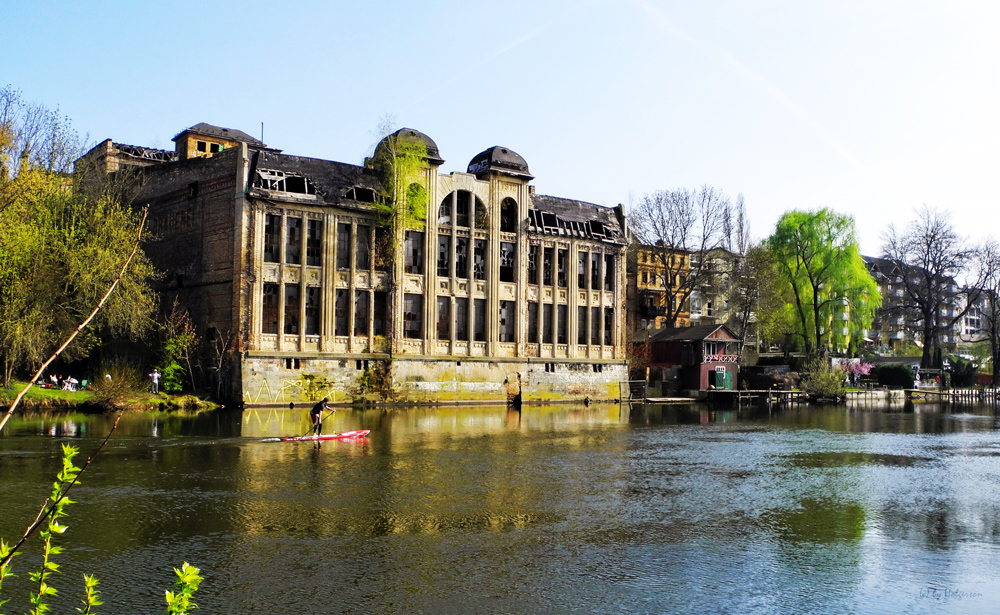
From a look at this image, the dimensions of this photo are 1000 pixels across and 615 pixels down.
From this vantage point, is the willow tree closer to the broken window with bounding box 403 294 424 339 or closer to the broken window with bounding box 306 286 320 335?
the broken window with bounding box 403 294 424 339

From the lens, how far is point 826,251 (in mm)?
86750

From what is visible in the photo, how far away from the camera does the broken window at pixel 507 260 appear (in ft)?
222

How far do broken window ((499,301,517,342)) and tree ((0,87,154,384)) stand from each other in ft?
87.3

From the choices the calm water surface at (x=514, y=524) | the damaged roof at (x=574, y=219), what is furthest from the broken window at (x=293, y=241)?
the calm water surface at (x=514, y=524)

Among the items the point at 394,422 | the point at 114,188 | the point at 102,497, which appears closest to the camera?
the point at 102,497

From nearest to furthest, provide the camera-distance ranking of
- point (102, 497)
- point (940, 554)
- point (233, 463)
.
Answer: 1. point (940, 554)
2. point (102, 497)
3. point (233, 463)

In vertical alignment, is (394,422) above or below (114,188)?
below

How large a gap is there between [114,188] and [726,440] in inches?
1547

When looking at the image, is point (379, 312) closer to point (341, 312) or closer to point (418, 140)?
point (341, 312)

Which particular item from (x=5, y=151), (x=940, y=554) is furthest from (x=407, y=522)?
(x=5, y=151)

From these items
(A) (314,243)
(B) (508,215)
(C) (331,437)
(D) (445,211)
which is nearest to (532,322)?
(B) (508,215)

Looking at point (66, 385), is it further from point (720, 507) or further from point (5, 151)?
point (720, 507)

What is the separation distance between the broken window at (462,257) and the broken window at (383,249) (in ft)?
19.3

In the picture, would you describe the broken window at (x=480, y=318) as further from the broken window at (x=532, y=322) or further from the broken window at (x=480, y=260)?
the broken window at (x=532, y=322)
